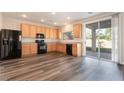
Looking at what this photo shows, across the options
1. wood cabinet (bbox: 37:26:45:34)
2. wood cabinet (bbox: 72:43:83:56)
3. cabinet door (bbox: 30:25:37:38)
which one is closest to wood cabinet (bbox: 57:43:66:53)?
wood cabinet (bbox: 72:43:83:56)

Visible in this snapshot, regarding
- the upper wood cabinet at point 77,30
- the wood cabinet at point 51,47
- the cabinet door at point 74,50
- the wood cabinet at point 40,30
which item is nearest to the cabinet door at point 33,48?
the wood cabinet at point 40,30

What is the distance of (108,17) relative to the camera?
5008mm

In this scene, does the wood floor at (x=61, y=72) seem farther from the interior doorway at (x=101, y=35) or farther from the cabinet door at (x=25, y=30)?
the cabinet door at (x=25, y=30)

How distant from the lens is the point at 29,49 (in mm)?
6988

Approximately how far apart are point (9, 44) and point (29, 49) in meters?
1.76

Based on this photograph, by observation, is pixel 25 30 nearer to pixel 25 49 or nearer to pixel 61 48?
pixel 25 49

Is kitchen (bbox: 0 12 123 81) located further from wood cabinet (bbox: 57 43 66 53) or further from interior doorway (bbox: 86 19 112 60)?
interior doorway (bbox: 86 19 112 60)

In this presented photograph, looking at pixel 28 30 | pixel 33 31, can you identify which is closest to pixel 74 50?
pixel 33 31

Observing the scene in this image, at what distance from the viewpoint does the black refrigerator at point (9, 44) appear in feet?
16.6

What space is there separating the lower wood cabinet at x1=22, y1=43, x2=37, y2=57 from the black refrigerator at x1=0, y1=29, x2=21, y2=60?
2.94 ft
